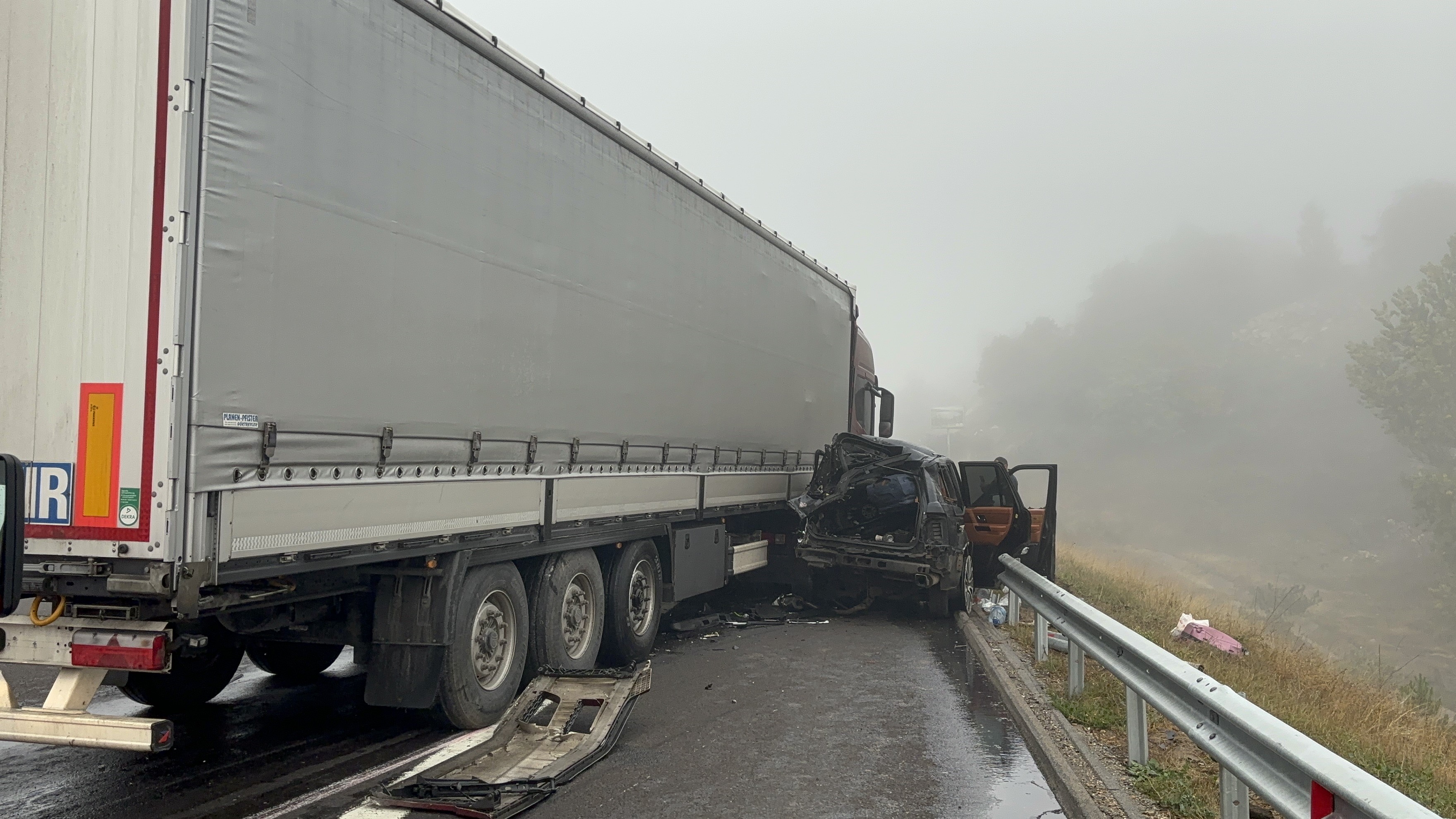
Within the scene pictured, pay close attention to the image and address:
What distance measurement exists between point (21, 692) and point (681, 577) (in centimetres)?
535

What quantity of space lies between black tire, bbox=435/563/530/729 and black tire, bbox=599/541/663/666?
1446 millimetres

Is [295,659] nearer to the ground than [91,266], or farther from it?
nearer to the ground

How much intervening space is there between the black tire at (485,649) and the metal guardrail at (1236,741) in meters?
3.80

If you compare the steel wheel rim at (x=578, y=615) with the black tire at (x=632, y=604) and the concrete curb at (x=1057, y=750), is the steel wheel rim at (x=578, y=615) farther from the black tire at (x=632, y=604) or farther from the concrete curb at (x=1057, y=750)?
the concrete curb at (x=1057, y=750)

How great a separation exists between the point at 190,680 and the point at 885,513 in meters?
8.21

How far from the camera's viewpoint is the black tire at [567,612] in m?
7.69

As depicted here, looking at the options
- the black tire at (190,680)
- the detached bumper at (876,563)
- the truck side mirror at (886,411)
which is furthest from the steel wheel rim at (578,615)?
the truck side mirror at (886,411)

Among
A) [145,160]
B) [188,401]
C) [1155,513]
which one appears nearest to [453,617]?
[188,401]

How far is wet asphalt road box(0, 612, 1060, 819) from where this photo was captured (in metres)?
5.44

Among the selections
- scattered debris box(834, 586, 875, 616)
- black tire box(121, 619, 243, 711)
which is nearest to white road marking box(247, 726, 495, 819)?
black tire box(121, 619, 243, 711)

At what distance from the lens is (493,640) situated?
7117 mm

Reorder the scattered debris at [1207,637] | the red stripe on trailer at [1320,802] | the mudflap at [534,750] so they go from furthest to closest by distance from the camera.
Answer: the scattered debris at [1207,637]
the mudflap at [534,750]
the red stripe on trailer at [1320,802]

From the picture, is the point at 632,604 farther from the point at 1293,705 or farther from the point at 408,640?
the point at 1293,705

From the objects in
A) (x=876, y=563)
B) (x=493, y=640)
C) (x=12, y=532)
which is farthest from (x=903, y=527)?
(x=12, y=532)
